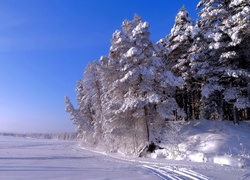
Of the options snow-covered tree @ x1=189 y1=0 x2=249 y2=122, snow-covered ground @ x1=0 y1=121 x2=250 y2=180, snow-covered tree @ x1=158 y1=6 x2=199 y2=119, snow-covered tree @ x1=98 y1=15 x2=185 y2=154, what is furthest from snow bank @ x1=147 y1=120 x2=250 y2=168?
snow-covered tree @ x1=158 y1=6 x2=199 y2=119

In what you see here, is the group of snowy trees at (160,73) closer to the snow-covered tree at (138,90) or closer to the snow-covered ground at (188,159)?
the snow-covered tree at (138,90)

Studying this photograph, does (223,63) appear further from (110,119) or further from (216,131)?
(110,119)

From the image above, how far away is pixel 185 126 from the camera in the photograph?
26641mm

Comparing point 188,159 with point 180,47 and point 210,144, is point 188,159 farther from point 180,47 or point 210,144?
point 180,47

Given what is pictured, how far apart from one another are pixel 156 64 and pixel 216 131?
7.87 m

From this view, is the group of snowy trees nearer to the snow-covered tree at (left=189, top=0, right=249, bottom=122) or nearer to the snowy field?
the snow-covered tree at (left=189, top=0, right=249, bottom=122)

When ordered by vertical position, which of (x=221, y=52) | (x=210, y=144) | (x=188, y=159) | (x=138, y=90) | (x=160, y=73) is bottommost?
(x=188, y=159)

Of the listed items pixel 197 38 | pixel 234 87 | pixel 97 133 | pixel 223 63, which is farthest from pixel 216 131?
pixel 97 133

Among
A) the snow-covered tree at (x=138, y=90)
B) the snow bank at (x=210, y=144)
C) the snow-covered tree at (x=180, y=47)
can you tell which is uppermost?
the snow-covered tree at (x=180, y=47)

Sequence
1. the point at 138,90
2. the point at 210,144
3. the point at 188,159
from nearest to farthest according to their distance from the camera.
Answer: the point at 188,159
the point at 210,144
the point at 138,90

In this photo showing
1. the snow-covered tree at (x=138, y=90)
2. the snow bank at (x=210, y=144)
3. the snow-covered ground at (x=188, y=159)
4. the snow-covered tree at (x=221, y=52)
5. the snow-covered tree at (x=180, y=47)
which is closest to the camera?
the snow-covered ground at (x=188, y=159)

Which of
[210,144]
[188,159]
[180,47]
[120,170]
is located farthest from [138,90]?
[120,170]

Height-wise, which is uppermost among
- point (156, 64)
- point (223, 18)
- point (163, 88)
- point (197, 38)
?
point (223, 18)

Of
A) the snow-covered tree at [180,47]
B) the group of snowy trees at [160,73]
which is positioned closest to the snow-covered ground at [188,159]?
the group of snowy trees at [160,73]
